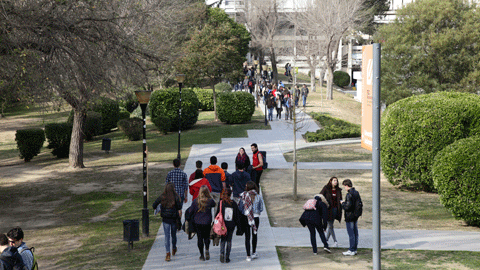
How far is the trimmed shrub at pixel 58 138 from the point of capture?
24.2 metres

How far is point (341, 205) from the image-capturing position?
1003cm

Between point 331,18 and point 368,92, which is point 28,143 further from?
point 331,18

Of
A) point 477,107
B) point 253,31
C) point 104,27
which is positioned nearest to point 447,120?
point 477,107

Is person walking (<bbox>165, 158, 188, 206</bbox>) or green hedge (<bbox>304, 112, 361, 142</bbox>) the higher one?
person walking (<bbox>165, 158, 188, 206</bbox>)

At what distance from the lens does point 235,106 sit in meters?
33.3

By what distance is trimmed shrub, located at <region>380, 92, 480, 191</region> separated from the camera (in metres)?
14.8

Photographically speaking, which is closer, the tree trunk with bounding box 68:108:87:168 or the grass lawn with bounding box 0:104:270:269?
the grass lawn with bounding box 0:104:270:269

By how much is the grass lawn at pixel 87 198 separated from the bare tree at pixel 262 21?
32351 millimetres

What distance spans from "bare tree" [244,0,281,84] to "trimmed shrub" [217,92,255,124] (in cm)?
2609

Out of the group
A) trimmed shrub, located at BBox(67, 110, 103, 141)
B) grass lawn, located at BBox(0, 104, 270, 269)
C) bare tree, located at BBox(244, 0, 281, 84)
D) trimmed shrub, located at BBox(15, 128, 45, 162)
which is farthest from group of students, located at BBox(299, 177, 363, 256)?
bare tree, located at BBox(244, 0, 281, 84)

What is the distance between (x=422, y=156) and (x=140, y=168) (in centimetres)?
1110

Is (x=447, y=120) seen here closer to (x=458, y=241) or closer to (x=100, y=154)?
(x=458, y=241)

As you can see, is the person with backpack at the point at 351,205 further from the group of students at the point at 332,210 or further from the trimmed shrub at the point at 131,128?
the trimmed shrub at the point at 131,128

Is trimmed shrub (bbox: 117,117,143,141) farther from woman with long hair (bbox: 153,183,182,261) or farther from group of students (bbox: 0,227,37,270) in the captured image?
group of students (bbox: 0,227,37,270)
